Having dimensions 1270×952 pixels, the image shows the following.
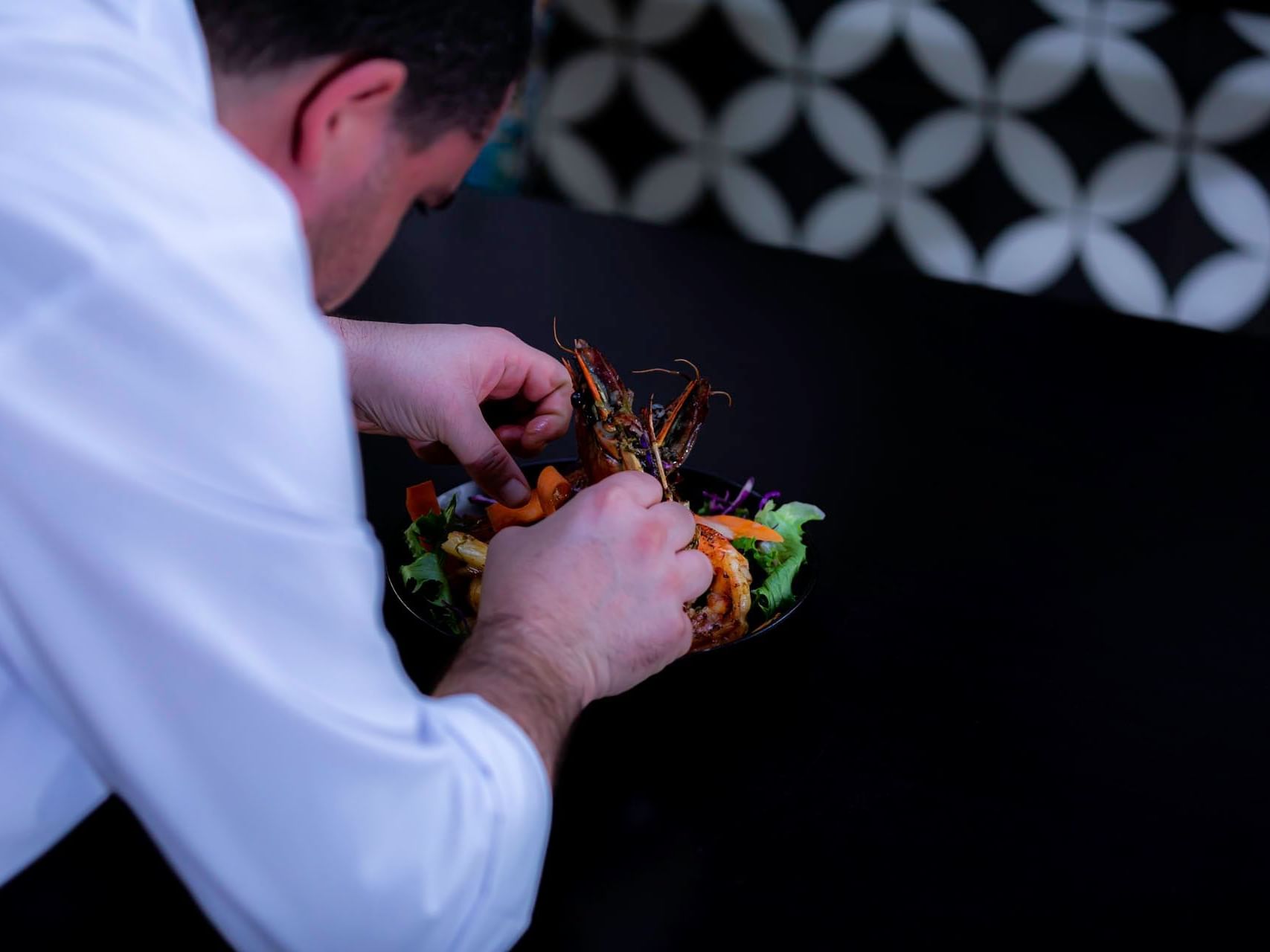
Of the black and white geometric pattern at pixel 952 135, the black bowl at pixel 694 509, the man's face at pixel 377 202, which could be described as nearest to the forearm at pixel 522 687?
the black bowl at pixel 694 509

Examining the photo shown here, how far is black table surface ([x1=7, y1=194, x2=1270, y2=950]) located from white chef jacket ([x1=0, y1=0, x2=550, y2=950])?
0.16 m

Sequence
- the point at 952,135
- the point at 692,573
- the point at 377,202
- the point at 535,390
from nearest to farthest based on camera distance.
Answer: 1. the point at 377,202
2. the point at 692,573
3. the point at 535,390
4. the point at 952,135

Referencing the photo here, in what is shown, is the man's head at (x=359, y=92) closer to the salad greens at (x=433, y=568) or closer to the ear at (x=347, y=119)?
the ear at (x=347, y=119)

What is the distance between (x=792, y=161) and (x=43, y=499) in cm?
242

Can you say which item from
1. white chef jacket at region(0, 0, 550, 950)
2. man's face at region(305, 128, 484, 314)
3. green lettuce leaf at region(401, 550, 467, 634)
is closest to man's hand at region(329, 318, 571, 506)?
green lettuce leaf at region(401, 550, 467, 634)

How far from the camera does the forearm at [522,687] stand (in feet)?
2.35

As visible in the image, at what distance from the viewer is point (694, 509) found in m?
1.12

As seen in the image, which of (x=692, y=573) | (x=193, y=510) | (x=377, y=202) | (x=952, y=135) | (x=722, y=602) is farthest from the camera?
(x=952, y=135)

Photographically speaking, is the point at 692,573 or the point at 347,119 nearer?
the point at 347,119

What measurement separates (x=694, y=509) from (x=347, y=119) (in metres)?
0.55

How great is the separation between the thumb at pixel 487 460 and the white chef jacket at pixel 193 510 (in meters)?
0.43

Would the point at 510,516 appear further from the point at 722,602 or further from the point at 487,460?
the point at 722,602

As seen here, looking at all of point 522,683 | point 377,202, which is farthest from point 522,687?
point 377,202

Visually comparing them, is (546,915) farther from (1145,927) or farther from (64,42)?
(64,42)
